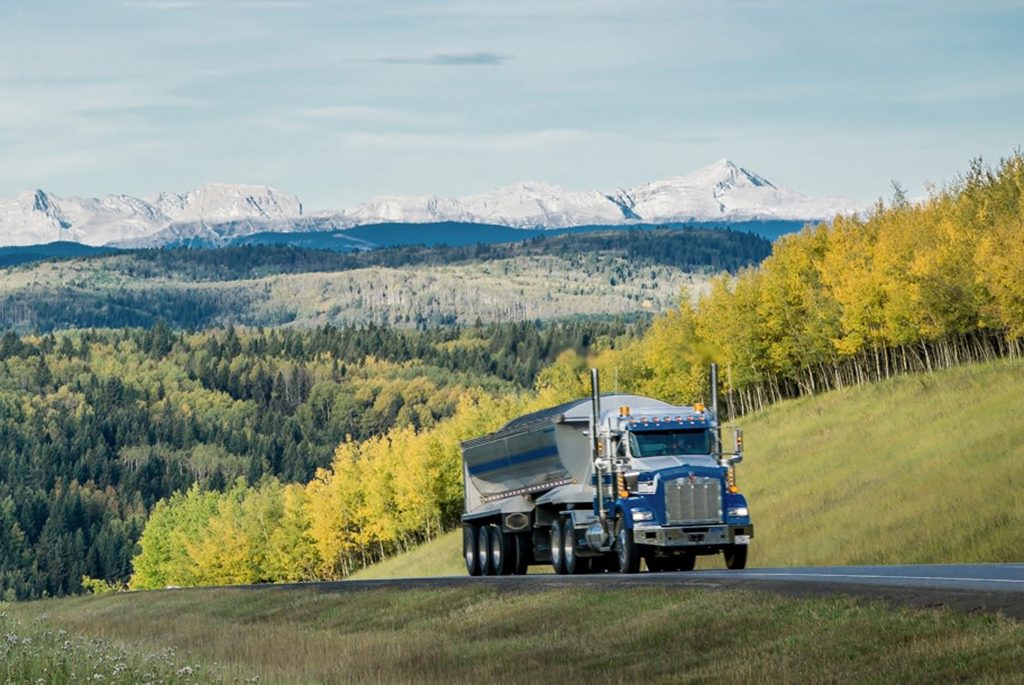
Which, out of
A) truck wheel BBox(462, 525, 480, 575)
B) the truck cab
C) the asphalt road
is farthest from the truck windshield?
truck wheel BBox(462, 525, 480, 575)

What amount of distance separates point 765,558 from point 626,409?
1327 centimetres

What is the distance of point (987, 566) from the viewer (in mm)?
27406

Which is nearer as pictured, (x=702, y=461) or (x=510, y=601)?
(x=510, y=601)

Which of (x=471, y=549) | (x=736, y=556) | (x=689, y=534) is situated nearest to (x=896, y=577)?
(x=689, y=534)

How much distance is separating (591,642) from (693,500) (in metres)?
11.0

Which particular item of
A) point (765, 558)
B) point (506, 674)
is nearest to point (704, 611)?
point (506, 674)

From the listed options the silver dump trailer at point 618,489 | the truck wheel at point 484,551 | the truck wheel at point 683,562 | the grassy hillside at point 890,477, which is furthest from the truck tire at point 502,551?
the grassy hillside at point 890,477

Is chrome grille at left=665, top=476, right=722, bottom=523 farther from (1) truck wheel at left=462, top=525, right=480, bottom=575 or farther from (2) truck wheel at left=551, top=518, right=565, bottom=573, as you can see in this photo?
(1) truck wheel at left=462, top=525, right=480, bottom=575

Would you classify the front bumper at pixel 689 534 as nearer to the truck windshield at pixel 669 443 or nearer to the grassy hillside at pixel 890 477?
the truck windshield at pixel 669 443

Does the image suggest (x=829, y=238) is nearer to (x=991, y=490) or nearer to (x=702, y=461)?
(x=991, y=490)

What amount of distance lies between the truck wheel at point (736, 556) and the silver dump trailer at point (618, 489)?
0.10ft

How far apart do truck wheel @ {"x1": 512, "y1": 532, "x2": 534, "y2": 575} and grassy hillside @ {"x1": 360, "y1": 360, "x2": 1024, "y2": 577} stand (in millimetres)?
6525

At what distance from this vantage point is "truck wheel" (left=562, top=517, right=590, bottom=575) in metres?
38.9

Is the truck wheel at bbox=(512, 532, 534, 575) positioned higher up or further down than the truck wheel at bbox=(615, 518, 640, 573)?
further down
